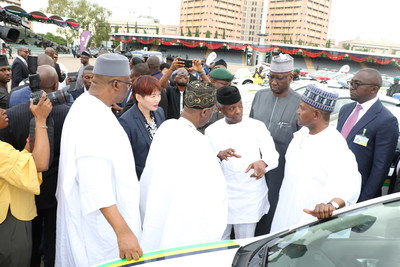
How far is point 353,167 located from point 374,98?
140cm

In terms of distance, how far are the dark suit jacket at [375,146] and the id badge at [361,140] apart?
26 millimetres

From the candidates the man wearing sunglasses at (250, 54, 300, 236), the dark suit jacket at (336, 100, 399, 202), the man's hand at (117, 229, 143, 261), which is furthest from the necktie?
the man's hand at (117, 229, 143, 261)

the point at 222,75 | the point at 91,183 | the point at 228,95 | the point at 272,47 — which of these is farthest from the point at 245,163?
the point at 272,47

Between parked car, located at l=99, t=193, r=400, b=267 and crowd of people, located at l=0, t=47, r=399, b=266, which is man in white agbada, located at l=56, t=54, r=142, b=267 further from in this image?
parked car, located at l=99, t=193, r=400, b=267

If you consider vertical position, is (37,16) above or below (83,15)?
below

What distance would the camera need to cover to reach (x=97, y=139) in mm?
1980

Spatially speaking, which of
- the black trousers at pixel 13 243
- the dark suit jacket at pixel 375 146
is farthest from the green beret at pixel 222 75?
the black trousers at pixel 13 243

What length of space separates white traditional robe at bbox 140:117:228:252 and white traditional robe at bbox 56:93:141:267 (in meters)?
0.15

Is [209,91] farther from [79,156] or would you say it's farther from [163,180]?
[79,156]

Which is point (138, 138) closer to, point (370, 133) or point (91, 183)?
point (91, 183)

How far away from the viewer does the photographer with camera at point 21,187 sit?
204cm

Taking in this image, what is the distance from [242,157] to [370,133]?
133cm

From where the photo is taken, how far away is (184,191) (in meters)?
2.12

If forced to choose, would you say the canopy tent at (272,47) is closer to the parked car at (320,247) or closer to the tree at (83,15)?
the tree at (83,15)
